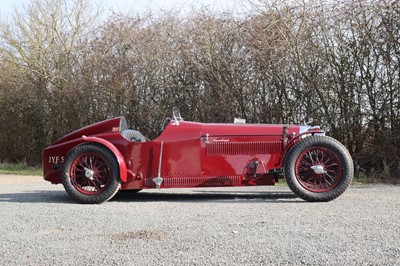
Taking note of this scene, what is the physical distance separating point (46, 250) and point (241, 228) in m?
1.96

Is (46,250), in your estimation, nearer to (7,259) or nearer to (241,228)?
(7,259)

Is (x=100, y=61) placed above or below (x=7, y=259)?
above

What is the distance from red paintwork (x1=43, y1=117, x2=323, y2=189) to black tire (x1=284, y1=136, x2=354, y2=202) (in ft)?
1.01

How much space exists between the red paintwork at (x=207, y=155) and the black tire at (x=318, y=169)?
309 millimetres

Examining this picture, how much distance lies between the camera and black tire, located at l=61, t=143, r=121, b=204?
7.21 meters

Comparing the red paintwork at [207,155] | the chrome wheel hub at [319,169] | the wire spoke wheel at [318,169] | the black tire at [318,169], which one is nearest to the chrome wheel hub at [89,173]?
the red paintwork at [207,155]

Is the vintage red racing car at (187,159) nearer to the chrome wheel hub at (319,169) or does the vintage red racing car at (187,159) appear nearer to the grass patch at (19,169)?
the chrome wheel hub at (319,169)

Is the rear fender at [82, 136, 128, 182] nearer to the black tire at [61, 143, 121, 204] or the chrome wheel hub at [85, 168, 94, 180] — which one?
the black tire at [61, 143, 121, 204]

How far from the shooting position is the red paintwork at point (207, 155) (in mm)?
7238

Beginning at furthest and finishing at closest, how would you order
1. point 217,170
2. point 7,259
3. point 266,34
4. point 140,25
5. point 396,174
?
point 140,25, point 266,34, point 396,174, point 217,170, point 7,259

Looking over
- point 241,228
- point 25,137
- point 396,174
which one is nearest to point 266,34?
point 396,174

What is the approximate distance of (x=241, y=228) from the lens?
5199 millimetres

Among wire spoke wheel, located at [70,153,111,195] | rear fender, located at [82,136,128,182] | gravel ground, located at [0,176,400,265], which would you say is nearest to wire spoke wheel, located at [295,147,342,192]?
gravel ground, located at [0,176,400,265]

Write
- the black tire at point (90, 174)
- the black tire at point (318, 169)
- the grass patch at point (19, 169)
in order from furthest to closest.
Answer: the grass patch at point (19, 169) < the black tire at point (90, 174) < the black tire at point (318, 169)
